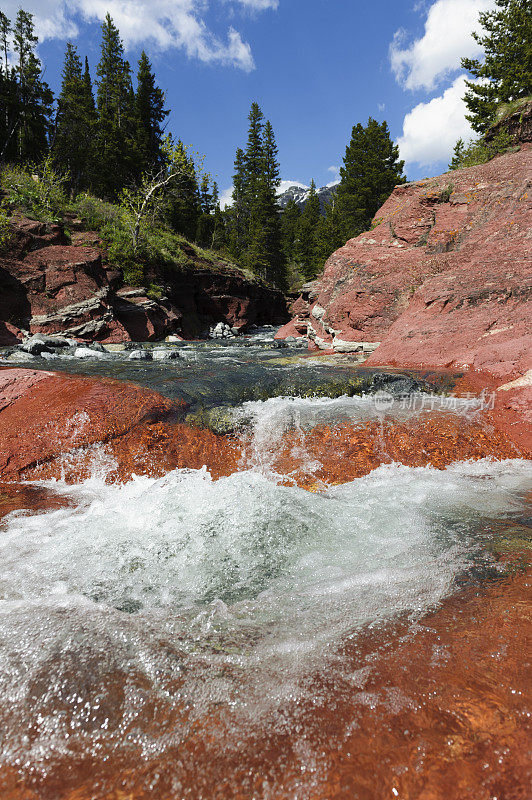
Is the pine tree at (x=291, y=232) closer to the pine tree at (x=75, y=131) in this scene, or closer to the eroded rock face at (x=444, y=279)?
the pine tree at (x=75, y=131)

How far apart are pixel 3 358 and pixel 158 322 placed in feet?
27.1

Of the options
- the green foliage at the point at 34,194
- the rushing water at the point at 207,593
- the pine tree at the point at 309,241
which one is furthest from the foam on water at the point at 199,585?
the pine tree at the point at 309,241

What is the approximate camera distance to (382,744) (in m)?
1.03

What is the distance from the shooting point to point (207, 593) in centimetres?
195

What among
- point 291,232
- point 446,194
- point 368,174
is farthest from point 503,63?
point 291,232

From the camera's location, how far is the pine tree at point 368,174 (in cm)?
3155

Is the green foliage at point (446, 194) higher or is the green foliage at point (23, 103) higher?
the green foliage at point (23, 103)

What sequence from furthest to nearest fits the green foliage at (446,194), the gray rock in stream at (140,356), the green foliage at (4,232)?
the green foliage at (4,232) < the green foliage at (446,194) < the gray rock in stream at (140,356)

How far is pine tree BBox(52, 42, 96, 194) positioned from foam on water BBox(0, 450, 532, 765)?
34.8 meters

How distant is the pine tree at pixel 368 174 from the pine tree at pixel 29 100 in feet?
87.7

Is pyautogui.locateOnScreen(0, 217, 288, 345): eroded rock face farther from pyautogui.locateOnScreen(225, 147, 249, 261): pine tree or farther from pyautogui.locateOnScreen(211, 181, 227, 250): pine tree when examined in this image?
pyautogui.locateOnScreen(225, 147, 249, 261): pine tree

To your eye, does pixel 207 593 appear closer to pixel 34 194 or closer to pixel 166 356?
pixel 166 356

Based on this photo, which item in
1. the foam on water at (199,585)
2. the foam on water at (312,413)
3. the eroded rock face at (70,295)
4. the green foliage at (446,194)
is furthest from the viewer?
the eroded rock face at (70,295)

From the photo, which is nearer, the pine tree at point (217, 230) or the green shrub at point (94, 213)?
the green shrub at point (94, 213)
